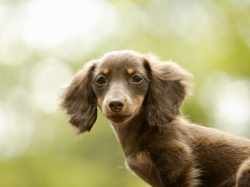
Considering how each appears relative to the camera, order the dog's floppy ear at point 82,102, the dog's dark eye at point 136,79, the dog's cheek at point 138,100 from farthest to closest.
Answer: the dog's floppy ear at point 82,102 → the dog's dark eye at point 136,79 → the dog's cheek at point 138,100

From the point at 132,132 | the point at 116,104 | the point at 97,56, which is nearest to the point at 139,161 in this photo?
the point at 132,132

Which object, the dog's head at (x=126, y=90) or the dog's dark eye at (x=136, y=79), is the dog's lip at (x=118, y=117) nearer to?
the dog's head at (x=126, y=90)

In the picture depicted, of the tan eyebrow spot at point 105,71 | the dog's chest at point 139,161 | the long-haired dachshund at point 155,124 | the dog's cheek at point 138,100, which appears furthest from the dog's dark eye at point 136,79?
the dog's chest at point 139,161

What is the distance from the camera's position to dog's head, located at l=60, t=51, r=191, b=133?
6223mm

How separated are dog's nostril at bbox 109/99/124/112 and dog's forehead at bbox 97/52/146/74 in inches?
20.4

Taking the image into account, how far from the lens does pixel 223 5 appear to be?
1848cm

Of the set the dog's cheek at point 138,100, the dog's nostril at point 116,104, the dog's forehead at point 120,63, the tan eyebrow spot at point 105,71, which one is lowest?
the dog's nostril at point 116,104

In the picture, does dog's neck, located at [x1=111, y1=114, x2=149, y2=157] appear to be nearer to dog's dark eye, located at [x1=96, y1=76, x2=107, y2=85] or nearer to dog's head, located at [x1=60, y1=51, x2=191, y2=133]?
dog's head, located at [x1=60, y1=51, x2=191, y2=133]

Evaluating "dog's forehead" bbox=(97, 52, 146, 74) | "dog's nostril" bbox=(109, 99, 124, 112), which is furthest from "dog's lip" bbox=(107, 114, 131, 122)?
"dog's forehead" bbox=(97, 52, 146, 74)

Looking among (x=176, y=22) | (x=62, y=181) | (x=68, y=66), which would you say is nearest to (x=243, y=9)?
(x=176, y=22)

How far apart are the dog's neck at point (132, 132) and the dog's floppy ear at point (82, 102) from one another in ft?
1.26

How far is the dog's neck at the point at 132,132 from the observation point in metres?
6.68

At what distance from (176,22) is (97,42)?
2.54 meters

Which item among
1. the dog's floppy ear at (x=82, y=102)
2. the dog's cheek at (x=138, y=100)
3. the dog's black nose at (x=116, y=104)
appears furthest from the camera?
the dog's floppy ear at (x=82, y=102)
